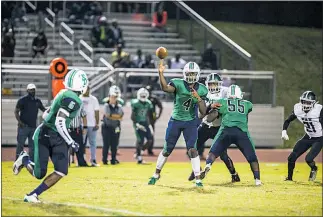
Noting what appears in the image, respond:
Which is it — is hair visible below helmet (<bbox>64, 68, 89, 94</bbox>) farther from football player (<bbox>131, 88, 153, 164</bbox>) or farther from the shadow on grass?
football player (<bbox>131, 88, 153, 164</bbox>)

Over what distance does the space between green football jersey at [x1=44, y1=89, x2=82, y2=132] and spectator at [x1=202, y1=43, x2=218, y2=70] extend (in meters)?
14.5

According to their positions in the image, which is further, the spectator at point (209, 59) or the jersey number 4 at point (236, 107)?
the spectator at point (209, 59)

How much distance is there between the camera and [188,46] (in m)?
29.1

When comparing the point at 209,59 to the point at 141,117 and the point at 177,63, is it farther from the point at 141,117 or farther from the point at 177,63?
the point at 141,117

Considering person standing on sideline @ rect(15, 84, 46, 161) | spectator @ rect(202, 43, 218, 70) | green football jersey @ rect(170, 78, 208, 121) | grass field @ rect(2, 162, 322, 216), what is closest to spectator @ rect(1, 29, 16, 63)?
spectator @ rect(202, 43, 218, 70)

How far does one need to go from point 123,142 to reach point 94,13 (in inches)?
241

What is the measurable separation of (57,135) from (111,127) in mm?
8964

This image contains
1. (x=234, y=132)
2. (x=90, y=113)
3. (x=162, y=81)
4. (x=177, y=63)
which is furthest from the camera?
(x=177, y=63)

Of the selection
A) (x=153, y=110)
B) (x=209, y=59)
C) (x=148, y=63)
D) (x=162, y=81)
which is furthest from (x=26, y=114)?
(x=209, y=59)

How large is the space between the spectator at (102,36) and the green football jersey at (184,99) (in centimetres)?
1391

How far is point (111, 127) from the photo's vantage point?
21125 mm

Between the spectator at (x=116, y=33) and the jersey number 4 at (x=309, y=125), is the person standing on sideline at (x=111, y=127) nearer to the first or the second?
the jersey number 4 at (x=309, y=125)

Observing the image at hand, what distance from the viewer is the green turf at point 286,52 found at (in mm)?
32531

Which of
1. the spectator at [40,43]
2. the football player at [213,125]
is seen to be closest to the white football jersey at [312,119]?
the football player at [213,125]
